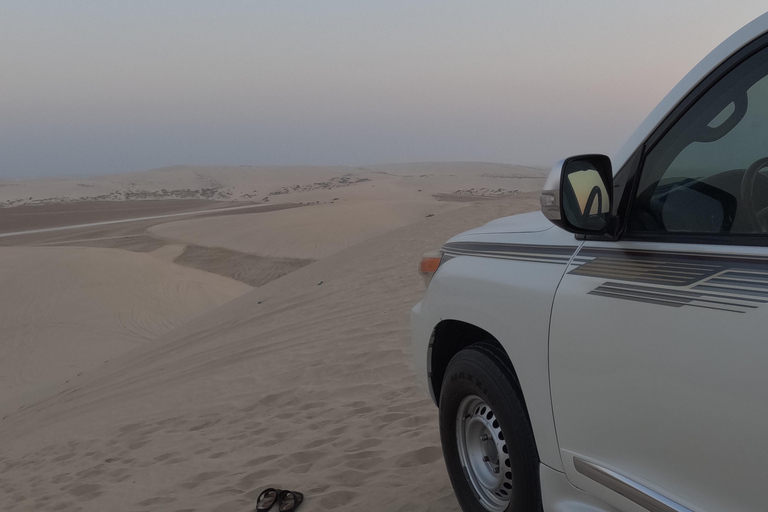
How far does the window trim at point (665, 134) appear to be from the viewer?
1688mm

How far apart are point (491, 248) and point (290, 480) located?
105 inches

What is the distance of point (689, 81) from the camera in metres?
1.93

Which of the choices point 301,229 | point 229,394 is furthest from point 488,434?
point 301,229

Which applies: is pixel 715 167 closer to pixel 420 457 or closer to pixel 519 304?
pixel 519 304

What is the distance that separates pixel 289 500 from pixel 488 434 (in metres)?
1.86

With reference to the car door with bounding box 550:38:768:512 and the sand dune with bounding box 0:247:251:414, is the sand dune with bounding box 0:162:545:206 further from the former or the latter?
the car door with bounding box 550:38:768:512

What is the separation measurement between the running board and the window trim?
0.71 meters

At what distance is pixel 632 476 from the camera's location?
1.89 m

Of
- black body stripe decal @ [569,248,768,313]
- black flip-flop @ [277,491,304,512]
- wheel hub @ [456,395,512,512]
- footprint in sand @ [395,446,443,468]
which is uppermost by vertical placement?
black body stripe decal @ [569,248,768,313]

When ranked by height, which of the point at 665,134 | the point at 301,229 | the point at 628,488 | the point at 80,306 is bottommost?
the point at 80,306

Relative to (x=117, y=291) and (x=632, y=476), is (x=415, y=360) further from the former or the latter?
(x=117, y=291)

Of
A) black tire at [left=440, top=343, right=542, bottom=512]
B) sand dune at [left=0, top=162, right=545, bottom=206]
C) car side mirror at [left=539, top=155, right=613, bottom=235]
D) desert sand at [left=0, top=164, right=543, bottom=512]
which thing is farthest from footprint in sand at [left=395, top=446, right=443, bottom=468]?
sand dune at [left=0, top=162, right=545, bottom=206]

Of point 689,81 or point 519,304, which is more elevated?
point 689,81

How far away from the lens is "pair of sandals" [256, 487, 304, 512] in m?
4.09
